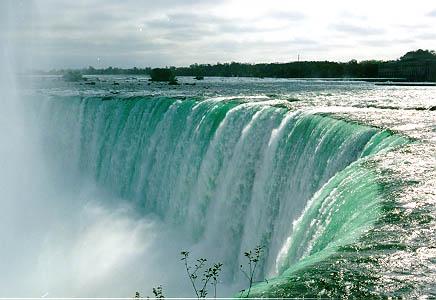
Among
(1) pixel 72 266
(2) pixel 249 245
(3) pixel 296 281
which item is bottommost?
(1) pixel 72 266

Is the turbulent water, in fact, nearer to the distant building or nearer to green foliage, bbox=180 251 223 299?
green foliage, bbox=180 251 223 299

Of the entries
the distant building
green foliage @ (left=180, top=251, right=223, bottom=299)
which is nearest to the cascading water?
green foliage @ (left=180, top=251, right=223, bottom=299)

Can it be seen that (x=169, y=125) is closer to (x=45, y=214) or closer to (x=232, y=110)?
(x=232, y=110)

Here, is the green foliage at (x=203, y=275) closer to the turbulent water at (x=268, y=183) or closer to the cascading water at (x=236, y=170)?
the turbulent water at (x=268, y=183)

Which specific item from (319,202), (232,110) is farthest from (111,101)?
(319,202)

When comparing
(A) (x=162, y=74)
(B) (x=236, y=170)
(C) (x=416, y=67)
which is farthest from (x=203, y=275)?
(A) (x=162, y=74)
